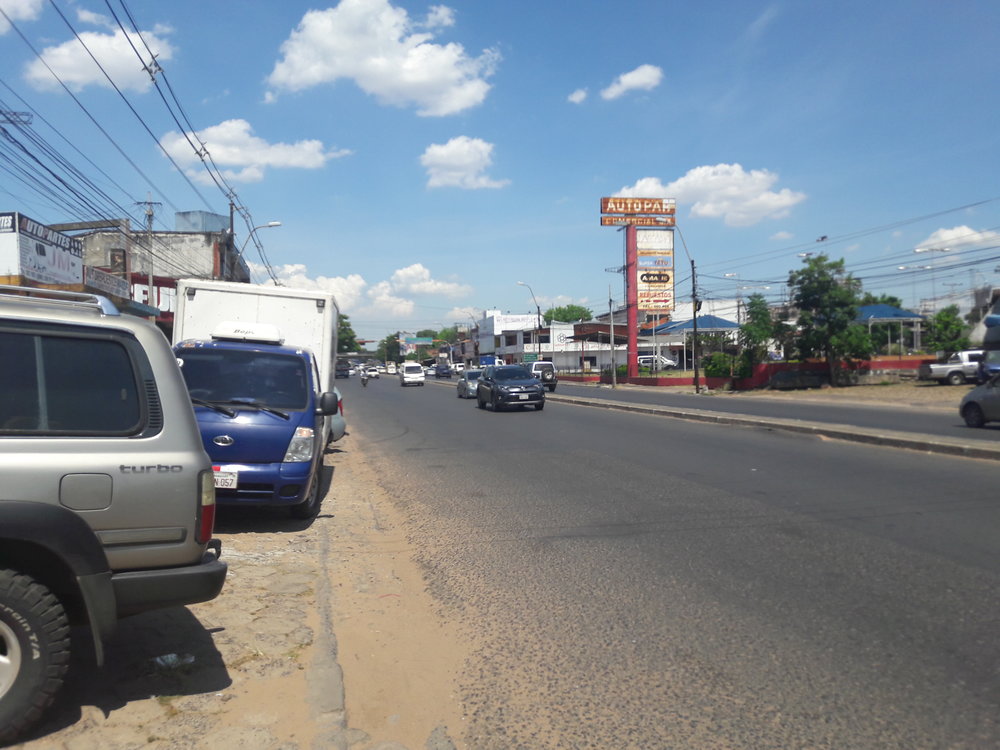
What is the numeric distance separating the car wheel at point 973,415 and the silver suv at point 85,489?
60.2 feet

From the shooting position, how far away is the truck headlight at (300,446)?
8.12 metres

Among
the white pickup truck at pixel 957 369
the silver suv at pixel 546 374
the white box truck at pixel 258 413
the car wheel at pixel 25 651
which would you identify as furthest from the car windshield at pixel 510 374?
the white pickup truck at pixel 957 369

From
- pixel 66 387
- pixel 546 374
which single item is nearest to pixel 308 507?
pixel 66 387

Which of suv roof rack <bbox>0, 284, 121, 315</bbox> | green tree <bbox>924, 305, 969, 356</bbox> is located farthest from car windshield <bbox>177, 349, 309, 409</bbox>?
green tree <bbox>924, 305, 969, 356</bbox>

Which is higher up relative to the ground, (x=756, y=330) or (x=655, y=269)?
(x=655, y=269)

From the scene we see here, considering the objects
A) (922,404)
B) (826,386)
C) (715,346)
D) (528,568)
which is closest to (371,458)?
(528,568)

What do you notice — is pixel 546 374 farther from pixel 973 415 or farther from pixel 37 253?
pixel 973 415

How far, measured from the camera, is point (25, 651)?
346 centimetres

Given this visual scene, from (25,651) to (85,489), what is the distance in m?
0.72

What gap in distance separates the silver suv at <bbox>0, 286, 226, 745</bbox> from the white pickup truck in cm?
4141

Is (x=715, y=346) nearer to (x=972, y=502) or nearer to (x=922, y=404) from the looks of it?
A: (x=922, y=404)

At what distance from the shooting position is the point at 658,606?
5484mm

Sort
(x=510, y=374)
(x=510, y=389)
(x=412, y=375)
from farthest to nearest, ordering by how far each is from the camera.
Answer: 1. (x=412, y=375)
2. (x=510, y=374)
3. (x=510, y=389)

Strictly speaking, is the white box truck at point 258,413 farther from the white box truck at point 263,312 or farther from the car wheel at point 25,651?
the car wheel at point 25,651
